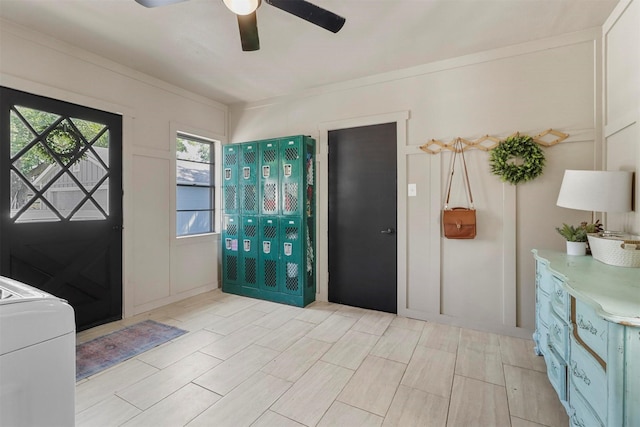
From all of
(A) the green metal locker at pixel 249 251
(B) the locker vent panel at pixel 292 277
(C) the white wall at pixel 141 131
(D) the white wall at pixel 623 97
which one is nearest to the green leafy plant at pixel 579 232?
(D) the white wall at pixel 623 97

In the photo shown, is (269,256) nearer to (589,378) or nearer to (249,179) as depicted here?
(249,179)

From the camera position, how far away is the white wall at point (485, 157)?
2521 mm

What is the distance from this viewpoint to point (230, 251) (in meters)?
4.02

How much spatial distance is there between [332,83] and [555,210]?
2665 mm

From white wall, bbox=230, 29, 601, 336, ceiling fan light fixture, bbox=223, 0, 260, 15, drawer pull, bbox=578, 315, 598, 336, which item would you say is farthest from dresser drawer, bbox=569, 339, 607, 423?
ceiling fan light fixture, bbox=223, 0, 260, 15

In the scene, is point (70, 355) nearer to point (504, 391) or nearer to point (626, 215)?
point (504, 391)

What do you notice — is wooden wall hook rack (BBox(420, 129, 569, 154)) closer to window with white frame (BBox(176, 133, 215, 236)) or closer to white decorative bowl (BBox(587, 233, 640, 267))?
white decorative bowl (BBox(587, 233, 640, 267))

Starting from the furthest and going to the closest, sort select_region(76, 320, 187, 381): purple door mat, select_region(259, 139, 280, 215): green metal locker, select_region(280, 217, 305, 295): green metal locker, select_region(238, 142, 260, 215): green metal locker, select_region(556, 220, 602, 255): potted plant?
select_region(238, 142, 260, 215): green metal locker, select_region(259, 139, 280, 215): green metal locker, select_region(280, 217, 305, 295): green metal locker, select_region(76, 320, 187, 381): purple door mat, select_region(556, 220, 602, 255): potted plant

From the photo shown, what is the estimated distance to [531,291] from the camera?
2674 mm

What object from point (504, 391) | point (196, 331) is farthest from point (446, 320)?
point (196, 331)

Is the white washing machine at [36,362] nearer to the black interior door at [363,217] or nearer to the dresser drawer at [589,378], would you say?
the dresser drawer at [589,378]

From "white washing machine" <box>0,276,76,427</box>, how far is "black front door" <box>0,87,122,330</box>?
2.13m

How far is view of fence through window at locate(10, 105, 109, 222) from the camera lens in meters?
2.43

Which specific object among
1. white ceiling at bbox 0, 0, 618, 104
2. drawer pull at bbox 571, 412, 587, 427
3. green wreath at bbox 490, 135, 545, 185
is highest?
white ceiling at bbox 0, 0, 618, 104
